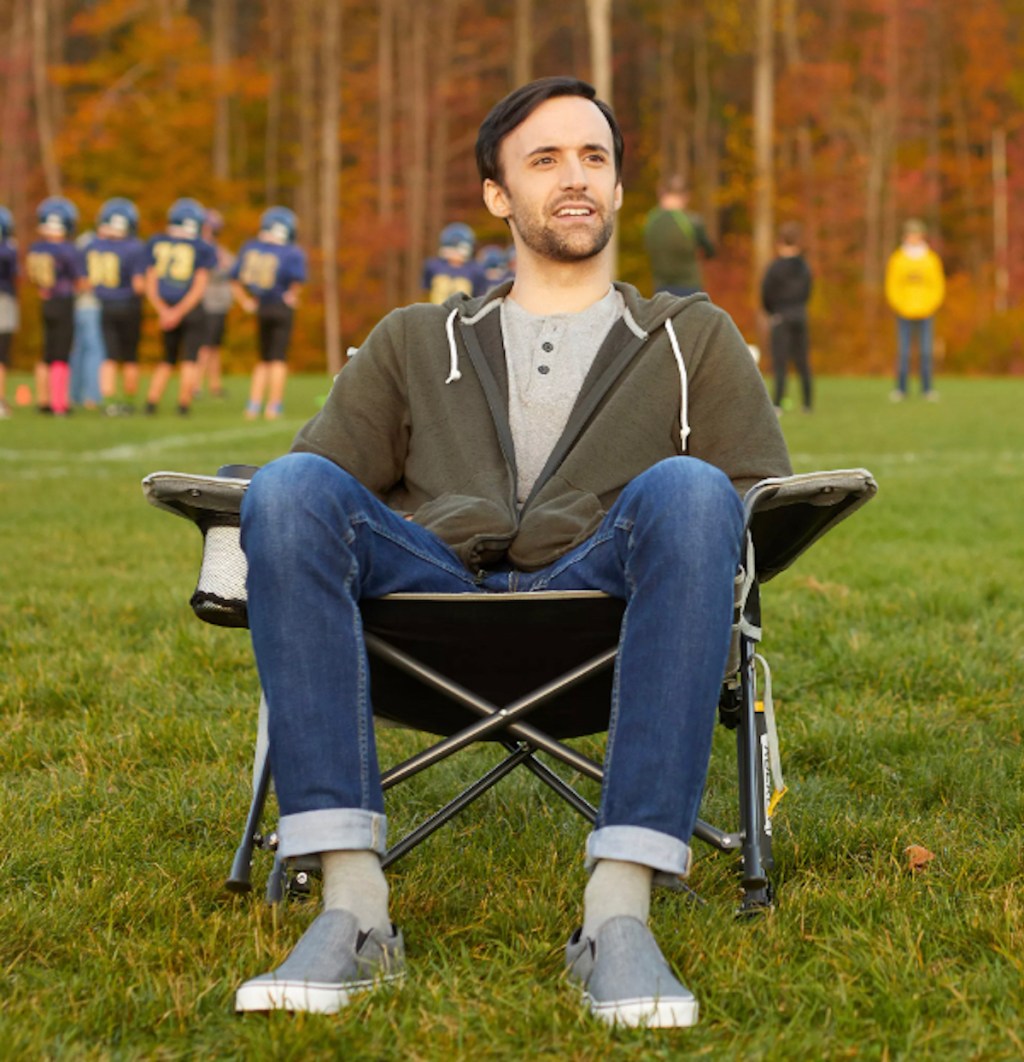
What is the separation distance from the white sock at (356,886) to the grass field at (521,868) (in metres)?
0.12

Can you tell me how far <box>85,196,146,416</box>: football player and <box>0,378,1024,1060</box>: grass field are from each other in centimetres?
1109

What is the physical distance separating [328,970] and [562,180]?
1.66m

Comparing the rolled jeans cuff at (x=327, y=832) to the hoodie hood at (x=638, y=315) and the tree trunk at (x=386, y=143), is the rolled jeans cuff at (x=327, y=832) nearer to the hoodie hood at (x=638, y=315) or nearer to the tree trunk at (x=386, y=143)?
the hoodie hood at (x=638, y=315)

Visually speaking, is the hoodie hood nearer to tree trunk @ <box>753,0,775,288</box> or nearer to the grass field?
the grass field

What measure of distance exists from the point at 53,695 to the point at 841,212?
42.7 metres

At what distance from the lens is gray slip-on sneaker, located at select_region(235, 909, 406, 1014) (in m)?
2.46

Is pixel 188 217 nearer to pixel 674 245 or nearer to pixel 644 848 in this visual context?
pixel 674 245

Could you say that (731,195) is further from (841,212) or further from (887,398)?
(887,398)

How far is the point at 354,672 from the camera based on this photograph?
8.87 feet

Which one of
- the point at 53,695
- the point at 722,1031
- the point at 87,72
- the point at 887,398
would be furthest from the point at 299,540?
the point at 87,72

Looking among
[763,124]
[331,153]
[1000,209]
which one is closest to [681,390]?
[763,124]

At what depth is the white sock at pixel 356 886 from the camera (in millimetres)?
2629

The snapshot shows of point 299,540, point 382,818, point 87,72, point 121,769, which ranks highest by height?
point 87,72

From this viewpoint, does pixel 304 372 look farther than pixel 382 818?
Yes
